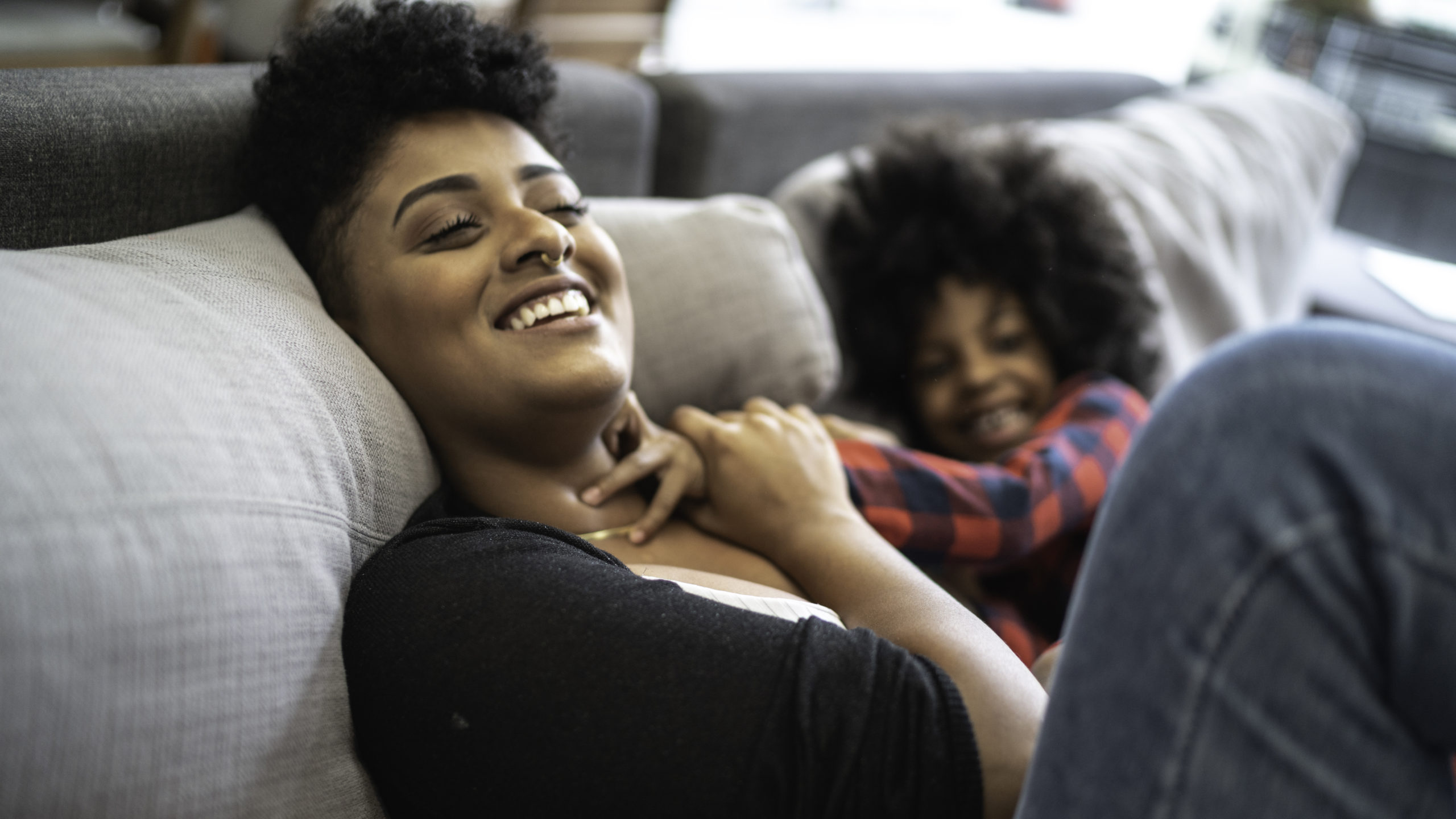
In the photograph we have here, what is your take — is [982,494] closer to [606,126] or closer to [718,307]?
[718,307]

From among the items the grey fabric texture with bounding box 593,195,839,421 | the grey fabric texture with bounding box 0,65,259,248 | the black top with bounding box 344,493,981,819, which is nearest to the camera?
the black top with bounding box 344,493,981,819

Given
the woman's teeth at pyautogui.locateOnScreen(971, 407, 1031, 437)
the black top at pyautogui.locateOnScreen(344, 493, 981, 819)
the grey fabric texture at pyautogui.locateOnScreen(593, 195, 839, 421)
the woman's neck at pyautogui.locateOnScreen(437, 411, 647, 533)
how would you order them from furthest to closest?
the woman's teeth at pyautogui.locateOnScreen(971, 407, 1031, 437) → the grey fabric texture at pyautogui.locateOnScreen(593, 195, 839, 421) → the woman's neck at pyautogui.locateOnScreen(437, 411, 647, 533) → the black top at pyautogui.locateOnScreen(344, 493, 981, 819)

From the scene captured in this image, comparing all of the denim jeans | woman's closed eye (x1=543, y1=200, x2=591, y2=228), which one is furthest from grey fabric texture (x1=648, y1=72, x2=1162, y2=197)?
the denim jeans

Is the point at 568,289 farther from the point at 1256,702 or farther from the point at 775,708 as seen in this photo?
the point at 1256,702

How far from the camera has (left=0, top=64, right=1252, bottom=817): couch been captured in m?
0.57

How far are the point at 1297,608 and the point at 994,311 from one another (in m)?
1.08

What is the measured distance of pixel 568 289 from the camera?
0.99 meters

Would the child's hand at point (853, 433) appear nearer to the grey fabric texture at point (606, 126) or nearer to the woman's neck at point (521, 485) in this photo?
the woman's neck at point (521, 485)

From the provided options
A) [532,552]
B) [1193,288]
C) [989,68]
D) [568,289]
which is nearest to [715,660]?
[532,552]

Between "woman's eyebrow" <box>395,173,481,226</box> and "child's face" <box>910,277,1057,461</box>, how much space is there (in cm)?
86

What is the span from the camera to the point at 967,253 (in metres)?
1.62

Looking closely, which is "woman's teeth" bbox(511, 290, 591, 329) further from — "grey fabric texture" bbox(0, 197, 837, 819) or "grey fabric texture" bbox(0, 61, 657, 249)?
"grey fabric texture" bbox(0, 61, 657, 249)

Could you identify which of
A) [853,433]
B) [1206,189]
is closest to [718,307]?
[853,433]

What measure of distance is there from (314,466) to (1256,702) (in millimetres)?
676
